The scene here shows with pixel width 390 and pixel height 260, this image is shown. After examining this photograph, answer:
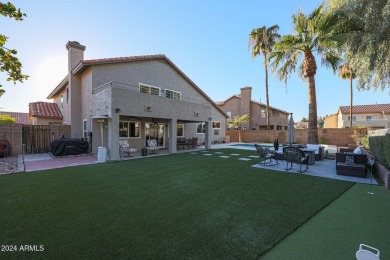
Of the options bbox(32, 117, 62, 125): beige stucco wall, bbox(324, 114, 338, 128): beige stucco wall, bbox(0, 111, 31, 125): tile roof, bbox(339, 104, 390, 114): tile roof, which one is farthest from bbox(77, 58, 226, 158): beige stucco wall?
bbox(324, 114, 338, 128): beige stucco wall

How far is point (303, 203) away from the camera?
4.57 m

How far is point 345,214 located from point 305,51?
10.7 m

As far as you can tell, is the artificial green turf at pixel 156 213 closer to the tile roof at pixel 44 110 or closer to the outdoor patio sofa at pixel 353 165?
the outdoor patio sofa at pixel 353 165

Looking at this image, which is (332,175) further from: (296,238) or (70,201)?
(70,201)

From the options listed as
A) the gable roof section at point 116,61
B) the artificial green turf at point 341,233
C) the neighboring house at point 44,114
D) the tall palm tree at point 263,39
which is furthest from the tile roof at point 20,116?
the artificial green turf at point 341,233

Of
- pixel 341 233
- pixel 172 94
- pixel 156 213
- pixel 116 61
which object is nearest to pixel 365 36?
pixel 341 233

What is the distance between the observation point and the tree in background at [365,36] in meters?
6.68

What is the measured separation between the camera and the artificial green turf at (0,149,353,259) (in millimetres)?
2773

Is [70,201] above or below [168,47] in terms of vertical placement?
below

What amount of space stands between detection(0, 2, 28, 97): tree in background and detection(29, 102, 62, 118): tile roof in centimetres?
1779

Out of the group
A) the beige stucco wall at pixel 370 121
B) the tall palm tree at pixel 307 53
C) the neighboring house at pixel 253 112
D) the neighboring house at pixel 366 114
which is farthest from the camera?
the neighboring house at pixel 366 114

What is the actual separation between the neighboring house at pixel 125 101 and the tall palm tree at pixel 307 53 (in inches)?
301

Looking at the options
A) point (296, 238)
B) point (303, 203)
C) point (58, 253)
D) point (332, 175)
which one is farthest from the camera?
point (332, 175)

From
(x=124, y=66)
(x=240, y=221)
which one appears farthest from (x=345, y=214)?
(x=124, y=66)
